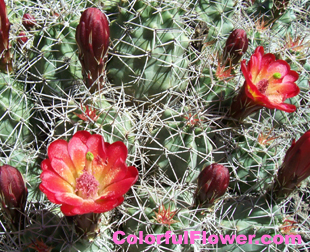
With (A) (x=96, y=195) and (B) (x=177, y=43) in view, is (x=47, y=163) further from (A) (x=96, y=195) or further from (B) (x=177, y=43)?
(B) (x=177, y=43)

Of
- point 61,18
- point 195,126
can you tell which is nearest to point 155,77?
point 195,126

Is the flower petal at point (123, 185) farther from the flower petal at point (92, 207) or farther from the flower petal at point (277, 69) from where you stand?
the flower petal at point (277, 69)

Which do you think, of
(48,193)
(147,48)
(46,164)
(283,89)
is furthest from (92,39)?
(283,89)

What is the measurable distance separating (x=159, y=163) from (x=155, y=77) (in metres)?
0.48

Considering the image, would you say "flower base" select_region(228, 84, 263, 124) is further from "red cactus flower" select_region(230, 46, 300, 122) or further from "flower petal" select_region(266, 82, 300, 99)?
"flower petal" select_region(266, 82, 300, 99)

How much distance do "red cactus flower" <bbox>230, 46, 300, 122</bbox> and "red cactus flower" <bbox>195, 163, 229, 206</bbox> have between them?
0.44 metres

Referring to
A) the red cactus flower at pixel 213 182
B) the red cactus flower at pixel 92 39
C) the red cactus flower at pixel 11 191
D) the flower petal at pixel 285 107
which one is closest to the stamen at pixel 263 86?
the flower petal at pixel 285 107

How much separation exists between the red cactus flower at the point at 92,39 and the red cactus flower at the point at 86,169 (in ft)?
1.30

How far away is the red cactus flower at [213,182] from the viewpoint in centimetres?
144

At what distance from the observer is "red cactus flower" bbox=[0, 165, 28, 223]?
4.35ft

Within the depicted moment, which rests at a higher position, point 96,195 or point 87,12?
point 87,12

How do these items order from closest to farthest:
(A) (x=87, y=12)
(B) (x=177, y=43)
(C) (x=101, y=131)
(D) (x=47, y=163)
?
(D) (x=47, y=163), (A) (x=87, y=12), (C) (x=101, y=131), (B) (x=177, y=43)

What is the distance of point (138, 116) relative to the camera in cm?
182

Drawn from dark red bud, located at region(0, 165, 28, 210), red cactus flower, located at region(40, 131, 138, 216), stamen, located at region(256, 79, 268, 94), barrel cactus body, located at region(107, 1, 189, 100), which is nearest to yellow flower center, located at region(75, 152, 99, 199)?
red cactus flower, located at region(40, 131, 138, 216)
